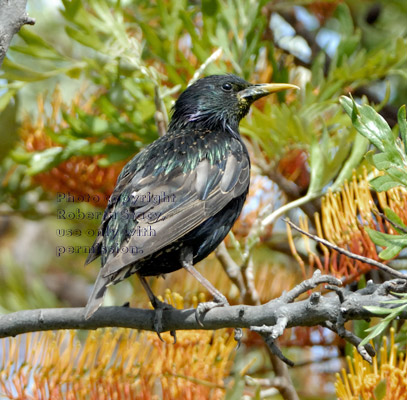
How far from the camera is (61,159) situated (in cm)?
381

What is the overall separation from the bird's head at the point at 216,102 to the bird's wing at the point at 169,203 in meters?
0.35

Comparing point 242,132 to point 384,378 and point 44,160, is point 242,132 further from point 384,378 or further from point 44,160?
point 384,378

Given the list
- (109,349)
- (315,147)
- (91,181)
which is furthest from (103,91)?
(109,349)

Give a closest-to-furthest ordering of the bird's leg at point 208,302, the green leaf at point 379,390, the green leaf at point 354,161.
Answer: the green leaf at point 379,390
the bird's leg at point 208,302
the green leaf at point 354,161

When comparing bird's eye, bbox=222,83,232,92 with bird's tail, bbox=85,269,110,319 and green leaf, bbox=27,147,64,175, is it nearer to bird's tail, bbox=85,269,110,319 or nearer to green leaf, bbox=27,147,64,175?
green leaf, bbox=27,147,64,175

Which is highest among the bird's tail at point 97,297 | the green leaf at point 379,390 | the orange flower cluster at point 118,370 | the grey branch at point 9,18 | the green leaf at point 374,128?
the grey branch at point 9,18

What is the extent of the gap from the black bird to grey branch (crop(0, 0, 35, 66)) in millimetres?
954

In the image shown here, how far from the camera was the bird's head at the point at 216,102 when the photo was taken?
377 centimetres

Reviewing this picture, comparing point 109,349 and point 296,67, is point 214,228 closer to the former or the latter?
point 109,349

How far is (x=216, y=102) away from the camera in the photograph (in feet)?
12.4

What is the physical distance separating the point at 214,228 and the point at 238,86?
101 cm

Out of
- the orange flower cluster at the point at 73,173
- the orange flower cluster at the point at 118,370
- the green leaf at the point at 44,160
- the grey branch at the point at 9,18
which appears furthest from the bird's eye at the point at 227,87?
the grey branch at the point at 9,18

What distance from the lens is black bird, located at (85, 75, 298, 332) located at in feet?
9.54

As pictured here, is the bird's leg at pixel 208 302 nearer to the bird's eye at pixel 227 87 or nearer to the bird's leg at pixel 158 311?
the bird's leg at pixel 158 311
